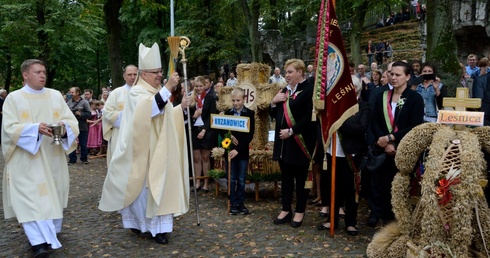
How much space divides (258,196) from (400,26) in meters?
28.9

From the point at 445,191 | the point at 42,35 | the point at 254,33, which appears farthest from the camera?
the point at 42,35

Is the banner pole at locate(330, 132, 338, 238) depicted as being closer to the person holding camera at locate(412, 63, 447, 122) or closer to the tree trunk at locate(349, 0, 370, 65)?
the person holding camera at locate(412, 63, 447, 122)

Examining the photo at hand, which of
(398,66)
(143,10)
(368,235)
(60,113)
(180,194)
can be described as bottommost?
(368,235)

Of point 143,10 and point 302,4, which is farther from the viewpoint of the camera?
point 302,4

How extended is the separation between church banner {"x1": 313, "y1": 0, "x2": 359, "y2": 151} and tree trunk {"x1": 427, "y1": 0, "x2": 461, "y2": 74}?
16.3 feet

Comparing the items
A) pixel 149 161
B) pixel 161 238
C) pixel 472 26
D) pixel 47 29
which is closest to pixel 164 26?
pixel 47 29

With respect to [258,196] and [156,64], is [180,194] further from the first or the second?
[258,196]

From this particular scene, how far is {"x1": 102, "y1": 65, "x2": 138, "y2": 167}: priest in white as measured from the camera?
7484mm

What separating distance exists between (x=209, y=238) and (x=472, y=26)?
17.5 metres

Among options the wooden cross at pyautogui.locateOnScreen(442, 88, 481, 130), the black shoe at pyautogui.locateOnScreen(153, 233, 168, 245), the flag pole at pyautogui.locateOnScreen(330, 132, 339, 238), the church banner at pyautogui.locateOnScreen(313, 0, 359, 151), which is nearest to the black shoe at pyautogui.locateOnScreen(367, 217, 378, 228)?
the flag pole at pyautogui.locateOnScreen(330, 132, 339, 238)

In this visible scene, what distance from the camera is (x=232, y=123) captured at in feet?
23.5

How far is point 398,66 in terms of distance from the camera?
5906mm

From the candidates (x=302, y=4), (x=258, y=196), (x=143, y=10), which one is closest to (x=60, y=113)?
(x=258, y=196)

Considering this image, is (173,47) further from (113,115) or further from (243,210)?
(243,210)
